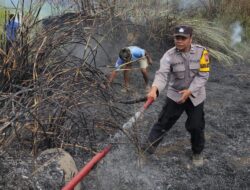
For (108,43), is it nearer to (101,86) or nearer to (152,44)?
(152,44)

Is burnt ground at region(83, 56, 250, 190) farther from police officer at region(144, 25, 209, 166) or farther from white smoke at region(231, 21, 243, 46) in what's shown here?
white smoke at region(231, 21, 243, 46)

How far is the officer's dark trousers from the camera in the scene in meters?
5.11

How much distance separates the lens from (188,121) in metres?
5.18

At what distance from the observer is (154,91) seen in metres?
4.69

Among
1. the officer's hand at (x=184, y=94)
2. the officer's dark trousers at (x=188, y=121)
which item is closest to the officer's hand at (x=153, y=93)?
the officer's hand at (x=184, y=94)

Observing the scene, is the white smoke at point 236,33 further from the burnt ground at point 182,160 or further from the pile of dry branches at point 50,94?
the pile of dry branches at point 50,94

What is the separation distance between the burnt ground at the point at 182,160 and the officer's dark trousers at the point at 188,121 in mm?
239

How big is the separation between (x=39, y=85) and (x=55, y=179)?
3.98 ft

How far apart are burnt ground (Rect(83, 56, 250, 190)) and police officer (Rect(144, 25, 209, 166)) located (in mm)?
284

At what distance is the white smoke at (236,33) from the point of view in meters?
11.7

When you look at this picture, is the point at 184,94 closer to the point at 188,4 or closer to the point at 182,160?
the point at 182,160

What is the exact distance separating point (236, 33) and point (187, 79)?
291 inches

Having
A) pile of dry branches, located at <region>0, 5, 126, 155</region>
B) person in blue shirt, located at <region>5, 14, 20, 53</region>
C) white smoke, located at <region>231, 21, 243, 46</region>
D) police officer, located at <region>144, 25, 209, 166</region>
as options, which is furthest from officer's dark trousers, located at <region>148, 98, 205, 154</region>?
white smoke, located at <region>231, 21, 243, 46</region>

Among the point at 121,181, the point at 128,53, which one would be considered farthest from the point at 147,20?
the point at 121,181
